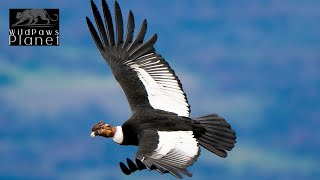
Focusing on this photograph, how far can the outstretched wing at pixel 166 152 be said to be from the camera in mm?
13414

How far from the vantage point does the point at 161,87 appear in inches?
623

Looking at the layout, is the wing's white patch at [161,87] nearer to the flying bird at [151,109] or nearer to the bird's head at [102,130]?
the flying bird at [151,109]

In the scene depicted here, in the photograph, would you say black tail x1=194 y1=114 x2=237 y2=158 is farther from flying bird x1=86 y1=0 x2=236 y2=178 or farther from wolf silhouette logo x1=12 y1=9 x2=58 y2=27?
wolf silhouette logo x1=12 y1=9 x2=58 y2=27

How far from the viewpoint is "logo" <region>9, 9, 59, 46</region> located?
17375 mm

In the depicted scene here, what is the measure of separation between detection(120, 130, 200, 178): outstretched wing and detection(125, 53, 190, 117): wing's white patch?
26.8 inches

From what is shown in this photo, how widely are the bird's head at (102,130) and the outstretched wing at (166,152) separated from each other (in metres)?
0.82

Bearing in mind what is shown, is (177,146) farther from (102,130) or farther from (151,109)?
(102,130)

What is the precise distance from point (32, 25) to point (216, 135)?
12.2 ft

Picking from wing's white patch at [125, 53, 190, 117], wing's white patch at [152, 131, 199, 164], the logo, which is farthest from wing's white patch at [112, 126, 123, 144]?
the logo

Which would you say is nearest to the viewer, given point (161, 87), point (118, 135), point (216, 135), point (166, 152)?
point (166, 152)

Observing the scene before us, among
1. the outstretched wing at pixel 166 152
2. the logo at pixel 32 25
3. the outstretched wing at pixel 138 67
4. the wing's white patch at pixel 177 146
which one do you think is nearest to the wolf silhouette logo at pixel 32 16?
the logo at pixel 32 25

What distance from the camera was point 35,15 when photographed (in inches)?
692

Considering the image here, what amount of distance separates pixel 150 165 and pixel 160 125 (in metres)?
1.52

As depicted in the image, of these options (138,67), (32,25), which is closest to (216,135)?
(138,67)
